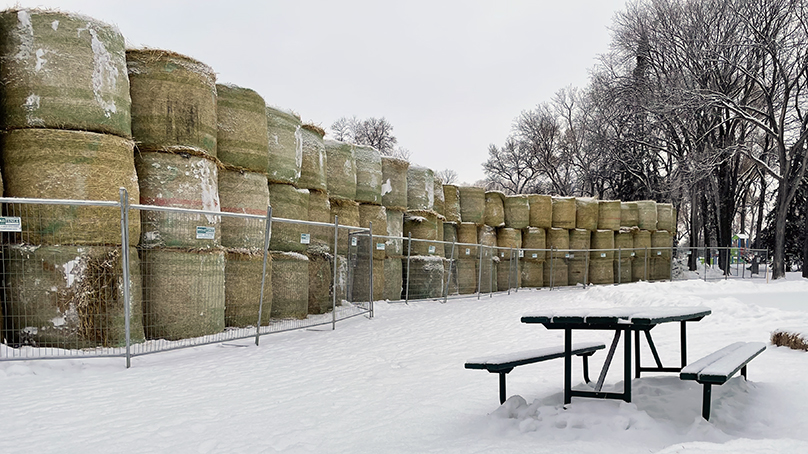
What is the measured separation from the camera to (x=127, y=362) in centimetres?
579

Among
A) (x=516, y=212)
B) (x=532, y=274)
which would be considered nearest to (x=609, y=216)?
(x=532, y=274)

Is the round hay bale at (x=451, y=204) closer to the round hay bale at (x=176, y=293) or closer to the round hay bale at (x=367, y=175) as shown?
the round hay bale at (x=367, y=175)

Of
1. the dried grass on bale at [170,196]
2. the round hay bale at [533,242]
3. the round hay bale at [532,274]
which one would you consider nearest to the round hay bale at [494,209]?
the round hay bale at [533,242]

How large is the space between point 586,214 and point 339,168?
13.2m

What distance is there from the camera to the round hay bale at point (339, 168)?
11062mm

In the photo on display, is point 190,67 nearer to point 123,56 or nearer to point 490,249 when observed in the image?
point 123,56

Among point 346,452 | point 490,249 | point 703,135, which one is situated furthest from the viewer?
point 703,135

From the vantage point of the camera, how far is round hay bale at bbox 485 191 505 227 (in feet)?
59.6

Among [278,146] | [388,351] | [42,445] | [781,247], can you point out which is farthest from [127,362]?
[781,247]

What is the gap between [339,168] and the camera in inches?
439

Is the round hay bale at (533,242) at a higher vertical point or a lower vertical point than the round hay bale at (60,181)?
lower

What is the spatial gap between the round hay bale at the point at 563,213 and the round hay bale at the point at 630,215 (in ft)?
11.2

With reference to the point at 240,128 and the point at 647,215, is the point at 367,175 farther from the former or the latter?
the point at 647,215

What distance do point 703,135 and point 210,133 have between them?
2315 cm
